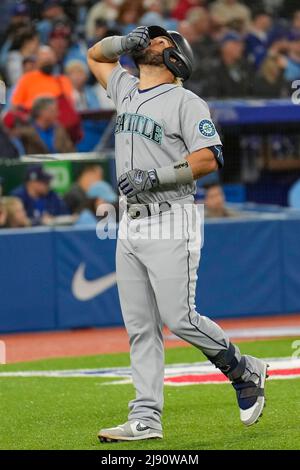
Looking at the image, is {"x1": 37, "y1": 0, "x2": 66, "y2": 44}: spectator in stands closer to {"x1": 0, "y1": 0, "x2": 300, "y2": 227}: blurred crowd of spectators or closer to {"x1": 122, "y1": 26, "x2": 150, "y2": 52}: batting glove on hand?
{"x1": 0, "y1": 0, "x2": 300, "y2": 227}: blurred crowd of spectators

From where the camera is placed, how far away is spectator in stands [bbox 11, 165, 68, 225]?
12773 mm

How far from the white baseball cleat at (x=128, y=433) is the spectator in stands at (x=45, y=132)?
28.3 feet

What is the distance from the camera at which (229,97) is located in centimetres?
1602

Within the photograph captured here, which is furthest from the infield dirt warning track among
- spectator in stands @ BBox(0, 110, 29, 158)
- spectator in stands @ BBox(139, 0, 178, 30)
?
spectator in stands @ BBox(139, 0, 178, 30)

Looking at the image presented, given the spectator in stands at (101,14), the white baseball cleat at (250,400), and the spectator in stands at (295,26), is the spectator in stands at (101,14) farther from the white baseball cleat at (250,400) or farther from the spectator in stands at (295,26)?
the white baseball cleat at (250,400)

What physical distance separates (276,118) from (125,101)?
33.7 ft

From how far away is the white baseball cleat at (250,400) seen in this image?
555 centimetres

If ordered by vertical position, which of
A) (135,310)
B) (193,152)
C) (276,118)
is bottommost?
(135,310)

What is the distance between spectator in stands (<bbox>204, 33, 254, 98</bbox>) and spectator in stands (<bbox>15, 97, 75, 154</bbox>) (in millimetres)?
2577

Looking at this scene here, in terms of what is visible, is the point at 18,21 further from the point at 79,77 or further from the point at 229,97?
the point at 229,97

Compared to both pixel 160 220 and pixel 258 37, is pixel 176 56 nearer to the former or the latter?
pixel 160 220

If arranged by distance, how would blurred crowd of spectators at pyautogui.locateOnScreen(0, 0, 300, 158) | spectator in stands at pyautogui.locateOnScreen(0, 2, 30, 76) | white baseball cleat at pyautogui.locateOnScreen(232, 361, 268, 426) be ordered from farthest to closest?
spectator in stands at pyautogui.locateOnScreen(0, 2, 30, 76), blurred crowd of spectators at pyautogui.locateOnScreen(0, 0, 300, 158), white baseball cleat at pyautogui.locateOnScreen(232, 361, 268, 426)

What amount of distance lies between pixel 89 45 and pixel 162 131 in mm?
10672
